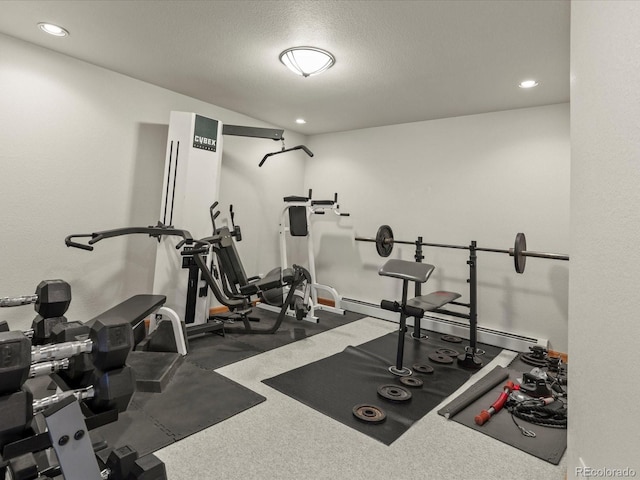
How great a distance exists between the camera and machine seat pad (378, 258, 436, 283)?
268cm

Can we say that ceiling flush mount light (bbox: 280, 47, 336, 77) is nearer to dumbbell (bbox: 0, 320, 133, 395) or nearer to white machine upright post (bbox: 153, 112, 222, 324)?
white machine upright post (bbox: 153, 112, 222, 324)

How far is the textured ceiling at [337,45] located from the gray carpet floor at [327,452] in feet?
8.26

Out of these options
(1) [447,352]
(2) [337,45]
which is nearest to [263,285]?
(1) [447,352]

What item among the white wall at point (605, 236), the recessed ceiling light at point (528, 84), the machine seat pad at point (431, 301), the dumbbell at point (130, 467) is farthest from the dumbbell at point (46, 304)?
the recessed ceiling light at point (528, 84)

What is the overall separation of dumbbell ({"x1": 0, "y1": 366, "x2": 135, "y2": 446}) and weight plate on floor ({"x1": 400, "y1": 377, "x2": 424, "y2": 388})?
6.90ft

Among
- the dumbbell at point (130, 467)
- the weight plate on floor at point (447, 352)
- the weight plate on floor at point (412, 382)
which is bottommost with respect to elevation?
the weight plate on floor at point (412, 382)

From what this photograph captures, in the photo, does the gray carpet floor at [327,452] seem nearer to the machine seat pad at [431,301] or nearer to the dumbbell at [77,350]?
the machine seat pad at [431,301]

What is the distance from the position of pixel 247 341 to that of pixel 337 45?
8.91 ft

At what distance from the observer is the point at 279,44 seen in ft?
8.35

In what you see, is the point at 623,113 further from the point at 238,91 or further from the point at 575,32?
the point at 238,91

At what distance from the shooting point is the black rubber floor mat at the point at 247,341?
113 inches

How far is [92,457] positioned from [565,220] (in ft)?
12.9

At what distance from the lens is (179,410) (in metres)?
2.04

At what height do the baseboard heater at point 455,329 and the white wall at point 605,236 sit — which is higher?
the white wall at point 605,236
